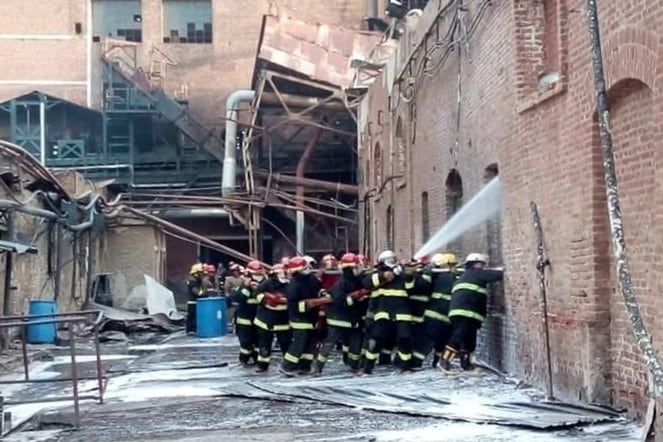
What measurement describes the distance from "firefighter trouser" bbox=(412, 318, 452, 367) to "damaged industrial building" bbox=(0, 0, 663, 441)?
0.19 m

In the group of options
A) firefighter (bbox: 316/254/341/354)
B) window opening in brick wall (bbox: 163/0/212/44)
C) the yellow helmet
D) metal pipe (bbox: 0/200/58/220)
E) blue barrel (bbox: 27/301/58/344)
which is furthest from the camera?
window opening in brick wall (bbox: 163/0/212/44)

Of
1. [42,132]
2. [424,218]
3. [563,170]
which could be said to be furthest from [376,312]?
[42,132]

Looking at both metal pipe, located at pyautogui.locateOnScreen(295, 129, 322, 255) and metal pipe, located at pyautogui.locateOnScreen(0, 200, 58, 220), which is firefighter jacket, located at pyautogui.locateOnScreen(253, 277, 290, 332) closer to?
metal pipe, located at pyautogui.locateOnScreen(0, 200, 58, 220)

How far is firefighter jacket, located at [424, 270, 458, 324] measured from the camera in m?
13.2

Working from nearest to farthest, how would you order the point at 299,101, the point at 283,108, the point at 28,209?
the point at 28,209, the point at 299,101, the point at 283,108

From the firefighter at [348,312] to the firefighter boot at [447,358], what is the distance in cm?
156

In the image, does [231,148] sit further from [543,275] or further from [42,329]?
[543,275]

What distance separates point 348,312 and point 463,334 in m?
1.99

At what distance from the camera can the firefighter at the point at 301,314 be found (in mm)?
13883

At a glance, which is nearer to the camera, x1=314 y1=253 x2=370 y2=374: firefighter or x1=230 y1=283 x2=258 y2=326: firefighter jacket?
x1=314 y1=253 x2=370 y2=374: firefighter

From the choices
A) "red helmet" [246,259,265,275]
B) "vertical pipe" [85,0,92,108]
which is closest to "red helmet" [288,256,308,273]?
"red helmet" [246,259,265,275]

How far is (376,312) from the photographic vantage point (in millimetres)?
13523

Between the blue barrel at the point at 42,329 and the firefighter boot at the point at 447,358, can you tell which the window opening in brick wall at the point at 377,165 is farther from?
the firefighter boot at the point at 447,358

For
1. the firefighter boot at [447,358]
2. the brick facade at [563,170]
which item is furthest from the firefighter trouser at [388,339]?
the brick facade at [563,170]
